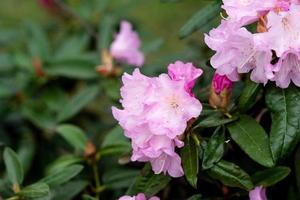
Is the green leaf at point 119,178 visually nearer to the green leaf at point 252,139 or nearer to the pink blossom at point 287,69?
the green leaf at point 252,139

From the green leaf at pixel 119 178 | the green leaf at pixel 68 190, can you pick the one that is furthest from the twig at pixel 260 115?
the green leaf at pixel 68 190

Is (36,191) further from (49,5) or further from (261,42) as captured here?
(49,5)

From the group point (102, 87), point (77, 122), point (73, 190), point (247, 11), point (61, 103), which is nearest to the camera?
point (247, 11)

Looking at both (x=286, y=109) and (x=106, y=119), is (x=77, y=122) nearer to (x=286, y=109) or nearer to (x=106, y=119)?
(x=106, y=119)

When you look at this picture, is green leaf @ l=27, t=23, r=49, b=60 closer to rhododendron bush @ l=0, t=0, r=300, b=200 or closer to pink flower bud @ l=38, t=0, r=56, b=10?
rhododendron bush @ l=0, t=0, r=300, b=200

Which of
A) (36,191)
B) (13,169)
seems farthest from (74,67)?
(36,191)

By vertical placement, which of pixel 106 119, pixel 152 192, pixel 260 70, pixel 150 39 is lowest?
pixel 106 119

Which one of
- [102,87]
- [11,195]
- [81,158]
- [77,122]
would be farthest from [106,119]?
[11,195]
